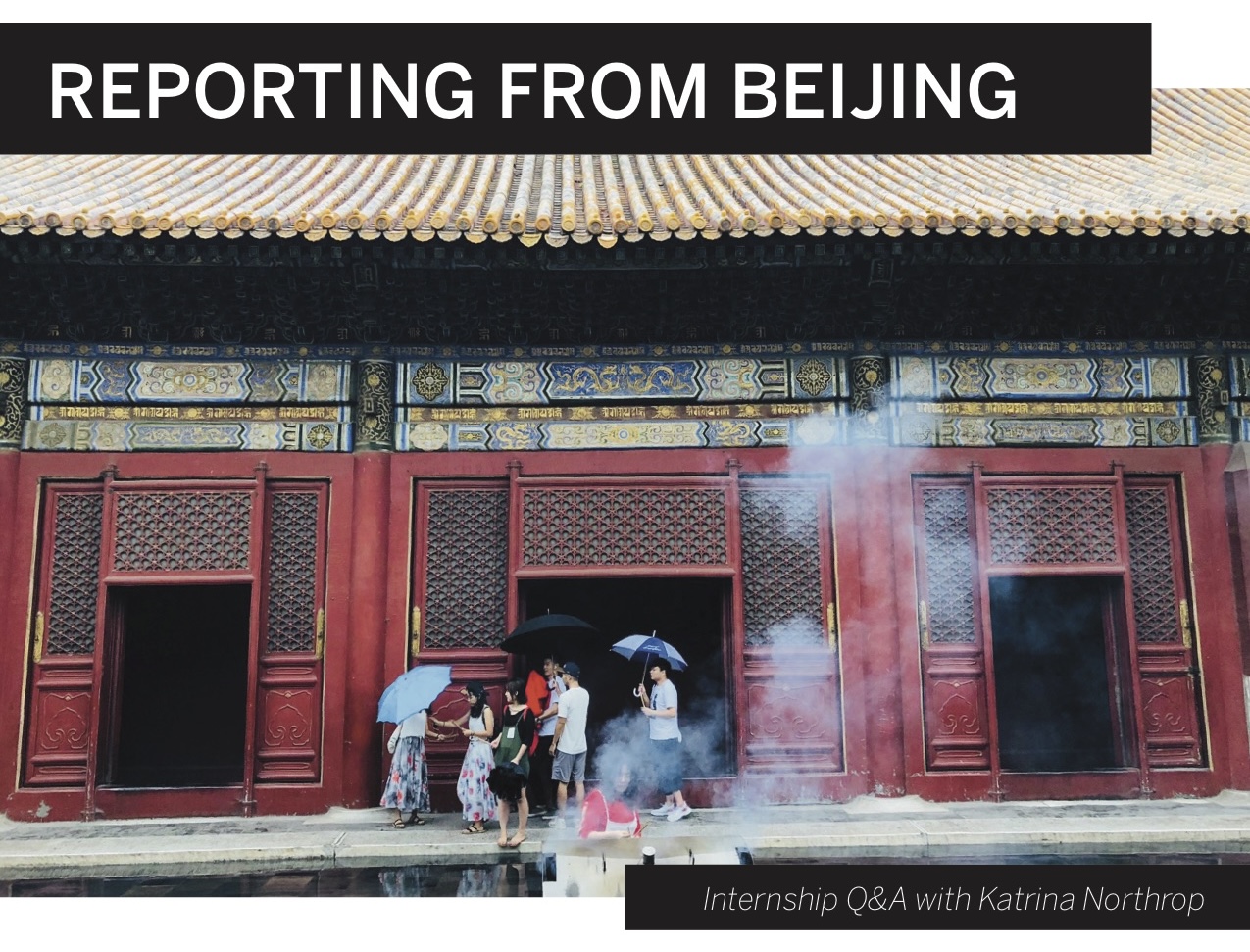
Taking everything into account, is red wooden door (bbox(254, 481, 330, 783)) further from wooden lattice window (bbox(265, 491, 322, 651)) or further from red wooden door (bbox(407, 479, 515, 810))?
red wooden door (bbox(407, 479, 515, 810))

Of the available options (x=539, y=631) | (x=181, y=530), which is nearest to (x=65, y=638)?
(x=181, y=530)

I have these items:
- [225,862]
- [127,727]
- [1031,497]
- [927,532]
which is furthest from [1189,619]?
[127,727]

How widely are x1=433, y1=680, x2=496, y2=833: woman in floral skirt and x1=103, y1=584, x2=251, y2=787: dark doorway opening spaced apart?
484 centimetres

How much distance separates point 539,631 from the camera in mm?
7152

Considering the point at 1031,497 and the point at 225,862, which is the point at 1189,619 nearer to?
the point at 1031,497

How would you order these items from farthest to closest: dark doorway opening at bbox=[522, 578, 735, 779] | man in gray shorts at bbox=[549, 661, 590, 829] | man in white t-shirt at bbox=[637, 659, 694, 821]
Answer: dark doorway opening at bbox=[522, 578, 735, 779] < man in white t-shirt at bbox=[637, 659, 694, 821] < man in gray shorts at bbox=[549, 661, 590, 829]

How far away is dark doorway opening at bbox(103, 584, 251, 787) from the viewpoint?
1059 centimetres

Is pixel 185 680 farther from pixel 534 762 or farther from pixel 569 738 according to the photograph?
pixel 569 738

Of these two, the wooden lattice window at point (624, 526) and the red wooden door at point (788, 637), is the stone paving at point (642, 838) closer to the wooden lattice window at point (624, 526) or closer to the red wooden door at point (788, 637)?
the red wooden door at point (788, 637)

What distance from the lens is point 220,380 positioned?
307 inches

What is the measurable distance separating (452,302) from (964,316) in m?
4.21

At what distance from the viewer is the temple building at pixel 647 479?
7.38m

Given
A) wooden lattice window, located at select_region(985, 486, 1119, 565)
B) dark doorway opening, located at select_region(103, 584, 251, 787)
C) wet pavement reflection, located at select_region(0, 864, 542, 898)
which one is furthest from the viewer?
dark doorway opening, located at select_region(103, 584, 251, 787)

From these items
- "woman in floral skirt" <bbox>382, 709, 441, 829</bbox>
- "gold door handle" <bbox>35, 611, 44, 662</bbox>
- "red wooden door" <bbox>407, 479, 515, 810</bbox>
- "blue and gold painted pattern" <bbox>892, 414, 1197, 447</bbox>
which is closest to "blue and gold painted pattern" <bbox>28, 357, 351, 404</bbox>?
"red wooden door" <bbox>407, 479, 515, 810</bbox>
